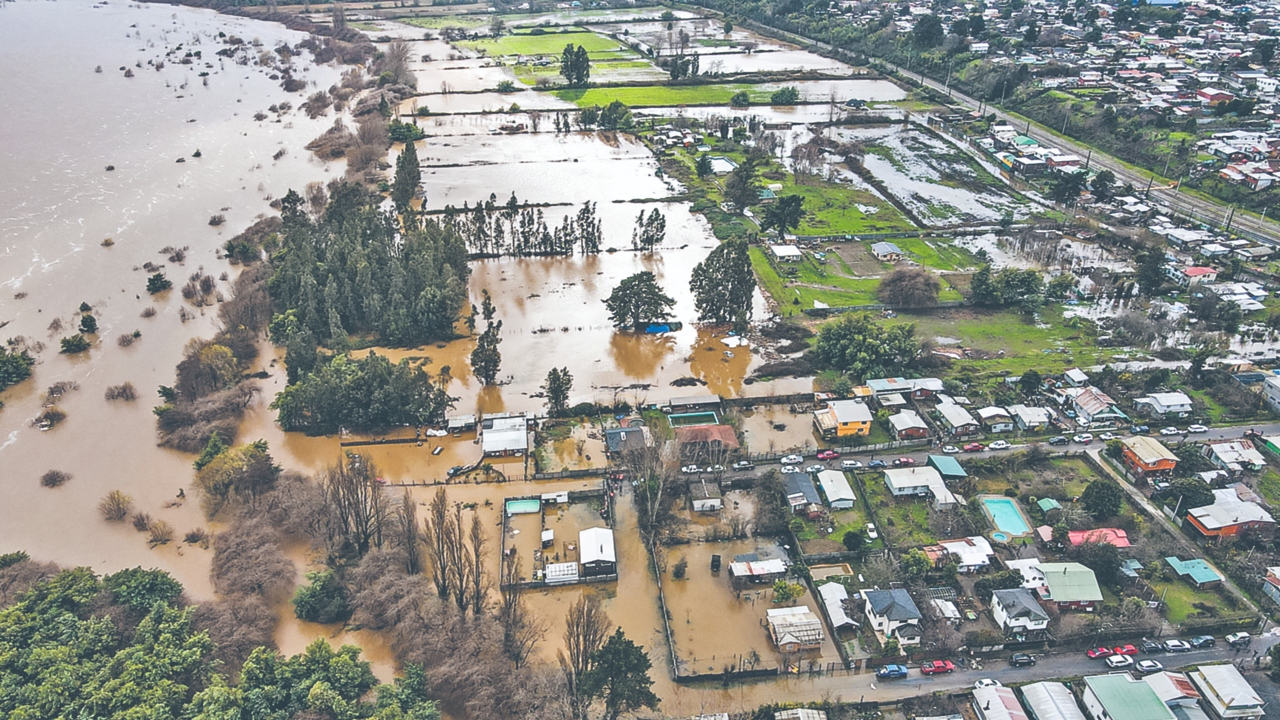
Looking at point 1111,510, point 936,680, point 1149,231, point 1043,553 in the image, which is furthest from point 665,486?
point 1149,231

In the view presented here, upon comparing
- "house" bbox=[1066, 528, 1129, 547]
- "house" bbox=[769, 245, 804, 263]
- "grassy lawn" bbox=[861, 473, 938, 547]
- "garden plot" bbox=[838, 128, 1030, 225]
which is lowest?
"grassy lawn" bbox=[861, 473, 938, 547]

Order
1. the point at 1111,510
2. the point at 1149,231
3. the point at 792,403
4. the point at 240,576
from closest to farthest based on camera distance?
the point at 240,576, the point at 1111,510, the point at 792,403, the point at 1149,231

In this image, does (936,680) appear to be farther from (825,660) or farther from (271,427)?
(271,427)

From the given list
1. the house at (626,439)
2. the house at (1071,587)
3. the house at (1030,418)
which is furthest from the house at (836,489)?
the house at (1030,418)

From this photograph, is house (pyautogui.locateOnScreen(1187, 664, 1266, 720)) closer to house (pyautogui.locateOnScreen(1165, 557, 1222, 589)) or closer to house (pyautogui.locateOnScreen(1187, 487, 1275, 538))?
house (pyautogui.locateOnScreen(1165, 557, 1222, 589))

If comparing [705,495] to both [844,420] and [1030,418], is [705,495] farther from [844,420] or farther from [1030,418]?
[1030,418]

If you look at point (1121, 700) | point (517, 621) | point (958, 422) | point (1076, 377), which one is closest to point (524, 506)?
point (517, 621)

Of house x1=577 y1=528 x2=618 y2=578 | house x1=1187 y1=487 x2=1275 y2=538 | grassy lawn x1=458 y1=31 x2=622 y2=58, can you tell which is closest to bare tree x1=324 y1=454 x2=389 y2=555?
house x1=577 y1=528 x2=618 y2=578
